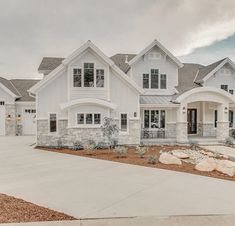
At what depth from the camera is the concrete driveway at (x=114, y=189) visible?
5.90 metres

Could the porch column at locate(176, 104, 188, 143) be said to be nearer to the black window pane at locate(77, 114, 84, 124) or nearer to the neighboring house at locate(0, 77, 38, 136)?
the black window pane at locate(77, 114, 84, 124)

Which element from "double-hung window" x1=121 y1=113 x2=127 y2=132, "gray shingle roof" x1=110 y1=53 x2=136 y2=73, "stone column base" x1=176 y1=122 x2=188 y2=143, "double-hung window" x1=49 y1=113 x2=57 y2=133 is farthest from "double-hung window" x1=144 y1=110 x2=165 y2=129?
"double-hung window" x1=49 y1=113 x2=57 y2=133

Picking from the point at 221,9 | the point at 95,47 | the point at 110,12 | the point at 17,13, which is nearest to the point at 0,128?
the point at 17,13

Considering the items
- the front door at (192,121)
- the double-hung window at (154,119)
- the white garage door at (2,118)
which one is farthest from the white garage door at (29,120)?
the front door at (192,121)

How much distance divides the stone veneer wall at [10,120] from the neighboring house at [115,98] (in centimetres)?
714

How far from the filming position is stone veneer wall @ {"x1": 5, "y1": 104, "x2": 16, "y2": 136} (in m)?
A: 25.0

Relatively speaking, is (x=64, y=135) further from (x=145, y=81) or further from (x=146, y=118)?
(x=145, y=81)

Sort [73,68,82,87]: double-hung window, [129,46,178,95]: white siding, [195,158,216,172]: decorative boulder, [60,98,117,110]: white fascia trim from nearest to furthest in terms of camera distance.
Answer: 1. [195,158,216,172]: decorative boulder
2. [60,98,117,110]: white fascia trim
3. [73,68,82,87]: double-hung window
4. [129,46,178,95]: white siding

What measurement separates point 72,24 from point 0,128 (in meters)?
13.7

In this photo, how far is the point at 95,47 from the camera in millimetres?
16703

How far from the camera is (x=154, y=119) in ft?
67.8

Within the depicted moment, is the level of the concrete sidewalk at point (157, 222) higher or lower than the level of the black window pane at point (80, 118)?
lower

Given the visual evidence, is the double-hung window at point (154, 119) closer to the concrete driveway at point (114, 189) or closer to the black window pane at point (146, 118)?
the black window pane at point (146, 118)

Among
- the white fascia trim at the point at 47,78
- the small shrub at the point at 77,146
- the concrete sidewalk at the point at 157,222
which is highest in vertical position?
the white fascia trim at the point at 47,78
